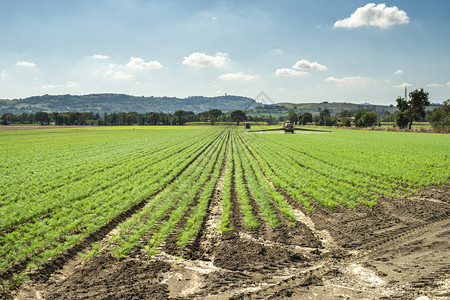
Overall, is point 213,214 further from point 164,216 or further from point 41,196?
point 41,196

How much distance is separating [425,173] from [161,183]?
15.0 meters

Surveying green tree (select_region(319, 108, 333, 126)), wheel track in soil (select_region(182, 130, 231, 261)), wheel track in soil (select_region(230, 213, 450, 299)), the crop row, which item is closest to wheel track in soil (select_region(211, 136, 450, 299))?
wheel track in soil (select_region(230, 213, 450, 299))

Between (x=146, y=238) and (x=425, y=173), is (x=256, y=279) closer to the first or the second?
(x=146, y=238)

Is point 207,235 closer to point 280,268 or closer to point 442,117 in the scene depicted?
point 280,268

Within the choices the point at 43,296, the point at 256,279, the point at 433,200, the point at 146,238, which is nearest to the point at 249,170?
the point at 433,200

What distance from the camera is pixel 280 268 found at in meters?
5.86

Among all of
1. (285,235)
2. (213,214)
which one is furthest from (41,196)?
(285,235)

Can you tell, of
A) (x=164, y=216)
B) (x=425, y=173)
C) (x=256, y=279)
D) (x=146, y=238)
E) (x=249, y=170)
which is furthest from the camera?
(x=249, y=170)

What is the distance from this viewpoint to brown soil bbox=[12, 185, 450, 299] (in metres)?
4.96

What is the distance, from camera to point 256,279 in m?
5.42

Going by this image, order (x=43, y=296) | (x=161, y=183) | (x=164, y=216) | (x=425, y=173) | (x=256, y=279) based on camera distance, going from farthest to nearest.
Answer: (x=425, y=173) < (x=161, y=183) < (x=164, y=216) < (x=256, y=279) < (x=43, y=296)

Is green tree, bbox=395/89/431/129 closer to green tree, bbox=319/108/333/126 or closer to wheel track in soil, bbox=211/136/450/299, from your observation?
green tree, bbox=319/108/333/126

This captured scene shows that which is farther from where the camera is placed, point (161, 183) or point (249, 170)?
point (249, 170)

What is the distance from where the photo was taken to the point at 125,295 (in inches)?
193
